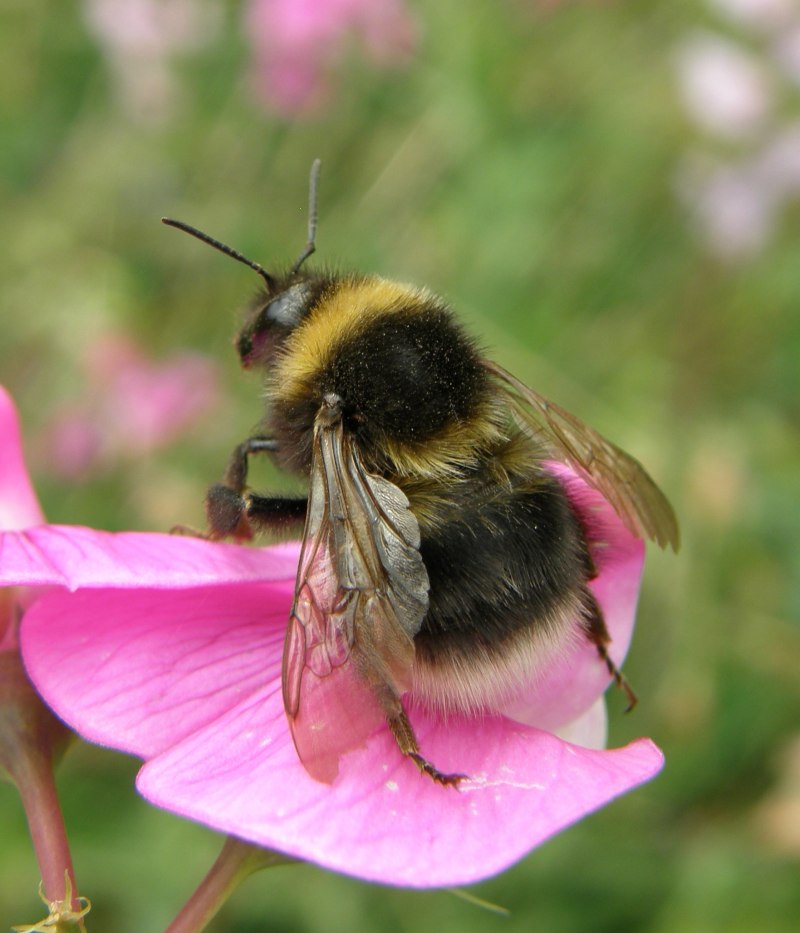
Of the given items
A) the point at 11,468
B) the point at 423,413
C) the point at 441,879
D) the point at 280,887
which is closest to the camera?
the point at 441,879

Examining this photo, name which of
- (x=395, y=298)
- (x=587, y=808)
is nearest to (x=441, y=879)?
(x=587, y=808)

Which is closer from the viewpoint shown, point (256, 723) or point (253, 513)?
point (256, 723)

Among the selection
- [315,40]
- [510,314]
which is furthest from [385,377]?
[315,40]

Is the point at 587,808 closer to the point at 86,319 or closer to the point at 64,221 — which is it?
the point at 86,319

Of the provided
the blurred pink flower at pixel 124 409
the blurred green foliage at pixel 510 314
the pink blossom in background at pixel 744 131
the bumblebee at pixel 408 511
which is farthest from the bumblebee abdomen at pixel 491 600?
the pink blossom in background at pixel 744 131

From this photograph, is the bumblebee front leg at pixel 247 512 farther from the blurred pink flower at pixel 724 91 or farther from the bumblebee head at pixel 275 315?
the blurred pink flower at pixel 724 91

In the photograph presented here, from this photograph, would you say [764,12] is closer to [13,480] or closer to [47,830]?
[13,480]

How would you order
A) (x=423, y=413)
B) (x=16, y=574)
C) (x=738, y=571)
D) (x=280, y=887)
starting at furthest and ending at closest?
(x=738, y=571), (x=280, y=887), (x=423, y=413), (x=16, y=574)
